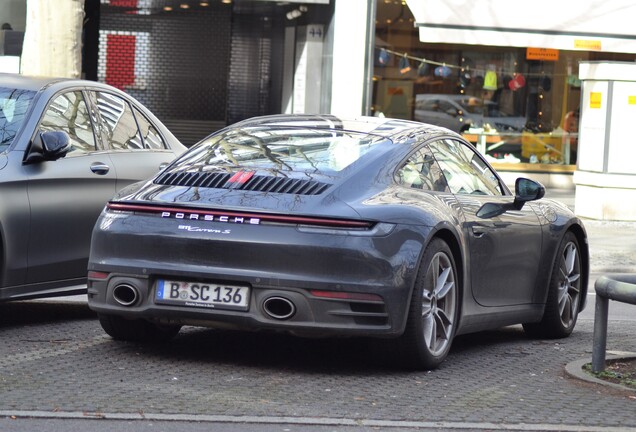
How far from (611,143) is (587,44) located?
527 cm

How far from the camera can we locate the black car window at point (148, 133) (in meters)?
9.44

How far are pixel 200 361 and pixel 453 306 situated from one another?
1.39 meters

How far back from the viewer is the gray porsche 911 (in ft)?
21.5

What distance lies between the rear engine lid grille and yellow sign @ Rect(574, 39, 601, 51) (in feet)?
58.9

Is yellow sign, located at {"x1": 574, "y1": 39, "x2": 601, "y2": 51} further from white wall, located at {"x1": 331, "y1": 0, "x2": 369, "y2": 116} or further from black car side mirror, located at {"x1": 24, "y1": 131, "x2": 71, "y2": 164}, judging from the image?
black car side mirror, located at {"x1": 24, "y1": 131, "x2": 71, "y2": 164}

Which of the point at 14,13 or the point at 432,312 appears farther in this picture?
the point at 14,13

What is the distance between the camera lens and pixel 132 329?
7438 mm

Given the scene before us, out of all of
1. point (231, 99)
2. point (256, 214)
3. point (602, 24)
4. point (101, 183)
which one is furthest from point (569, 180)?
point (256, 214)

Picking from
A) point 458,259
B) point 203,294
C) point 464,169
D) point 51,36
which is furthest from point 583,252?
point 51,36

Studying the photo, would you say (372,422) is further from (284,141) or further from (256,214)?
(284,141)

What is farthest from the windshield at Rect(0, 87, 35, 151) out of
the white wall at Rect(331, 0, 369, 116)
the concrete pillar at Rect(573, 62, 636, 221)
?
the white wall at Rect(331, 0, 369, 116)

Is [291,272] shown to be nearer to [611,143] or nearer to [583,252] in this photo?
[583,252]

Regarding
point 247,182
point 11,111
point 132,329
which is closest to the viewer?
point 247,182

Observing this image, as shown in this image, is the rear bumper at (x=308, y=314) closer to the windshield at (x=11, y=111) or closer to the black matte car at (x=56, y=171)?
the black matte car at (x=56, y=171)
